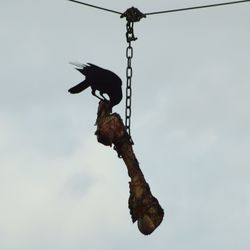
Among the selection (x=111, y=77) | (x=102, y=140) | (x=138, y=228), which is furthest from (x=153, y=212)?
(x=111, y=77)

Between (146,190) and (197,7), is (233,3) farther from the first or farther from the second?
(146,190)

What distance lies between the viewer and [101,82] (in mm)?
8797

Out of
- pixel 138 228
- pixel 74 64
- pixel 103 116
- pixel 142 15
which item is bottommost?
pixel 138 228

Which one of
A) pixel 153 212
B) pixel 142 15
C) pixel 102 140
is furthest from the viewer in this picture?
pixel 142 15

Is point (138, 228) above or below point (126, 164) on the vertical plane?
below

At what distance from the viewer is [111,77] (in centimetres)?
878

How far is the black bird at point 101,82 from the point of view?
8781mm

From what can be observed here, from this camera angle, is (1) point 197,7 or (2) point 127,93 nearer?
(2) point 127,93

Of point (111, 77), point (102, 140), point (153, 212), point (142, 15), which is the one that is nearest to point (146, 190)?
point (153, 212)

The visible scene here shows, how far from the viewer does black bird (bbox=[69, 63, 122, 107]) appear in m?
8.78

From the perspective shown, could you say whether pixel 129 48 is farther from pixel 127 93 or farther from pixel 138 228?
pixel 138 228

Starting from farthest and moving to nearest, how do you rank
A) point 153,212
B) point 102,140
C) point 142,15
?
point 142,15 → point 102,140 → point 153,212

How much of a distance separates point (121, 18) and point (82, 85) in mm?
1222

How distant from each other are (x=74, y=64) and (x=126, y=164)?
137 cm
